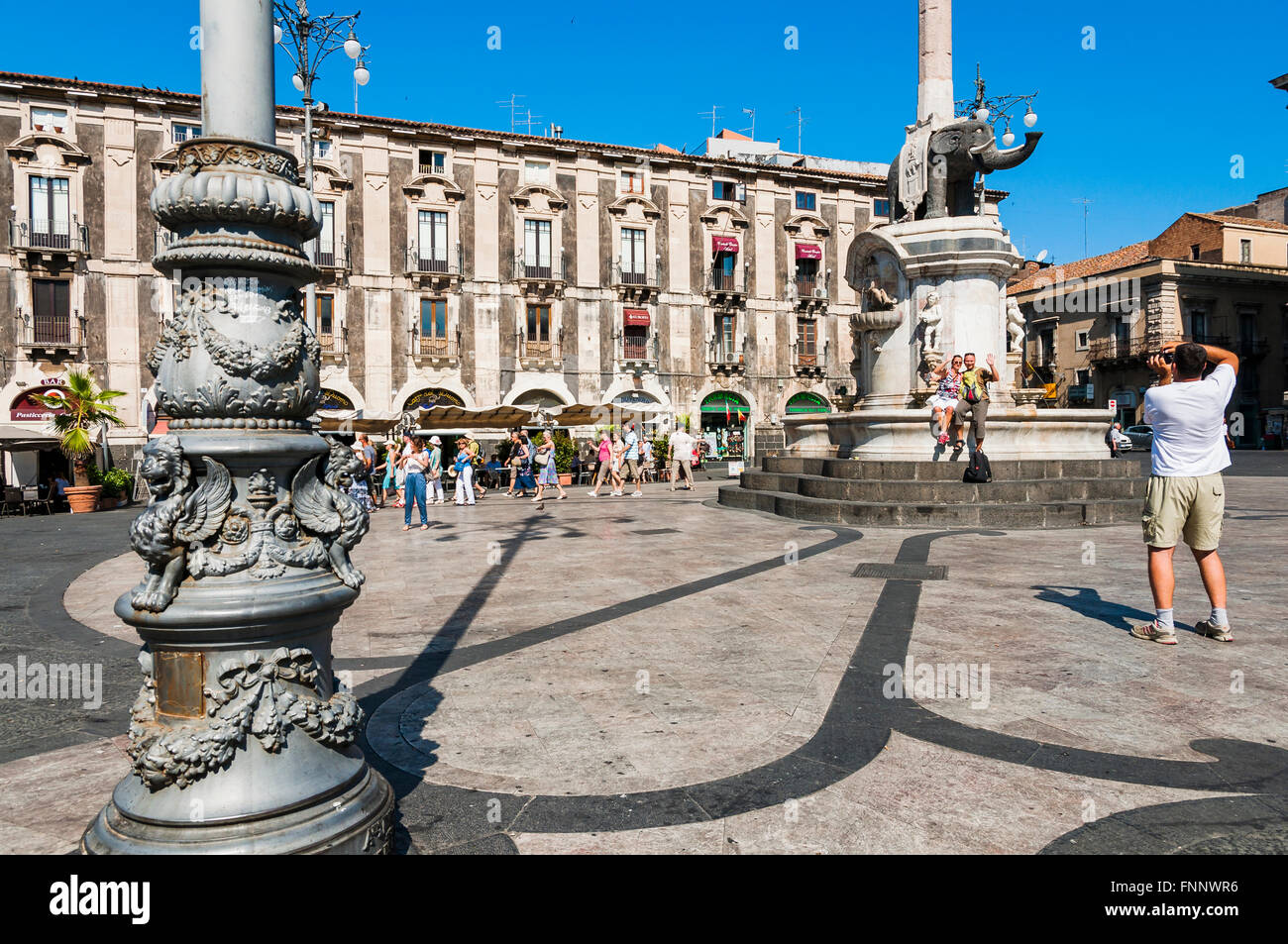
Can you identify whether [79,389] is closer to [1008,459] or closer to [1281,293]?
[1008,459]

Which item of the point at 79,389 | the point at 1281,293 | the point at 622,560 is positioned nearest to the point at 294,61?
the point at 622,560

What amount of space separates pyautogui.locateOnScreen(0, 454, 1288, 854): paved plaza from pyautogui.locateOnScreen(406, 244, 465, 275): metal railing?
90.0 ft

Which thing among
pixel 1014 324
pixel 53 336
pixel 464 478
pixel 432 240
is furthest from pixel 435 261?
pixel 1014 324

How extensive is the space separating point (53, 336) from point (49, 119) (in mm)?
7811

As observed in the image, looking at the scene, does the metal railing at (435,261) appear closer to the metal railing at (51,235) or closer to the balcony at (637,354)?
the balcony at (637,354)

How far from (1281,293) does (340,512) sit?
2457 inches

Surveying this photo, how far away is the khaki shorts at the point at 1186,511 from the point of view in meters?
5.29

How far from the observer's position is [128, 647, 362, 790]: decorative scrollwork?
2.29 m

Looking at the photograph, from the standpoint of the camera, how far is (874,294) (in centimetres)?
1546

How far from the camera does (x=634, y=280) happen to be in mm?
37344

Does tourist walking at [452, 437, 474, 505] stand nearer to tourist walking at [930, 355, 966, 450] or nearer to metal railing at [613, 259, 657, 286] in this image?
tourist walking at [930, 355, 966, 450]

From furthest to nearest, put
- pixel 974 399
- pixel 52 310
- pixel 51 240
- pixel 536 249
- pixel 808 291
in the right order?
1. pixel 808 291
2. pixel 536 249
3. pixel 52 310
4. pixel 51 240
5. pixel 974 399

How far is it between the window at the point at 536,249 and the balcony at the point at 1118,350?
35.0m

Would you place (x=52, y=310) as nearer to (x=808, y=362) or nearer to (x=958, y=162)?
(x=958, y=162)
